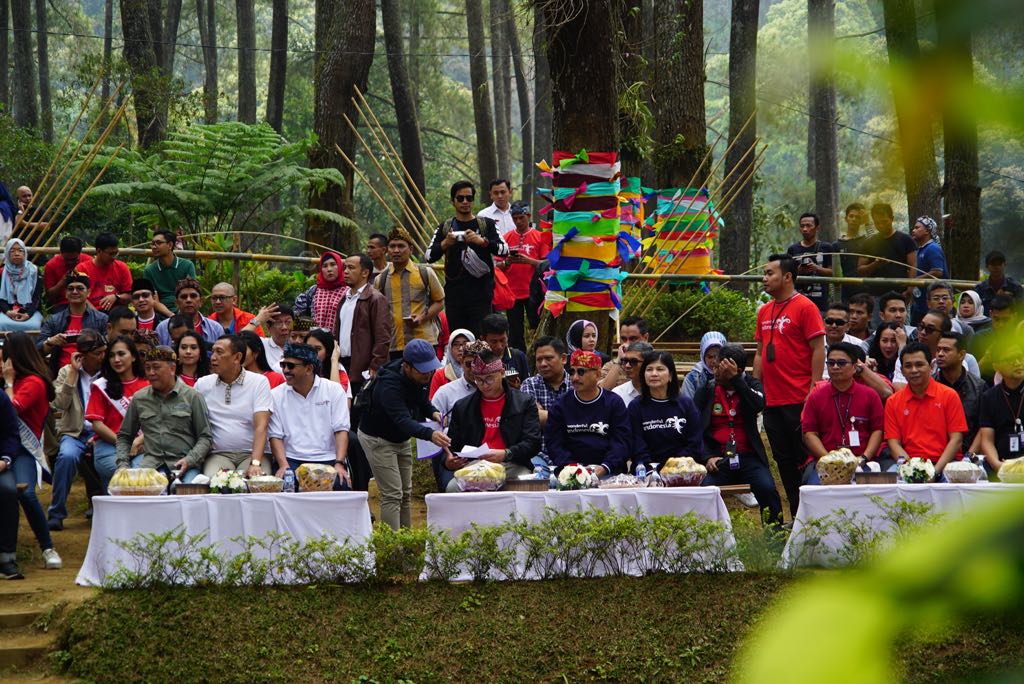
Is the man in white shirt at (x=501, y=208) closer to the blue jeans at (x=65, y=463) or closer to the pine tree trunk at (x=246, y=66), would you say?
the blue jeans at (x=65, y=463)

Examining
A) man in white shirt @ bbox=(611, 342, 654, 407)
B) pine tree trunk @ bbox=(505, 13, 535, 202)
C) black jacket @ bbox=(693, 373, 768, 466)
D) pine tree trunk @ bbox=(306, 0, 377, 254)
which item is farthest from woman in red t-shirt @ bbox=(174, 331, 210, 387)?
pine tree trunk @ bbox=(505, 13, 535, 202)

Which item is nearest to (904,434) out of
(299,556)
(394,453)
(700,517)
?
(700,517)

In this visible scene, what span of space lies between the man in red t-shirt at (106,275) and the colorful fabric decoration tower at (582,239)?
377 centimetres

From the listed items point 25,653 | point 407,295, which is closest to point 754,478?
point 407,295

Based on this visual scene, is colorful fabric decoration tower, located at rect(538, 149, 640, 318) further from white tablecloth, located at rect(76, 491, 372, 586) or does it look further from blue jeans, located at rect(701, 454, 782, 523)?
white tablecloth, located at rect(76, 491, 372, 586)

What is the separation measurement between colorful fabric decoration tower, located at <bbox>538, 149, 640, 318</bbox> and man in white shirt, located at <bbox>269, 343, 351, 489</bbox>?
3.12 meters

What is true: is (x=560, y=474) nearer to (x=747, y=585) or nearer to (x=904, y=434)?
(x=747, y=585)

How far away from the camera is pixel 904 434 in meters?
8.58

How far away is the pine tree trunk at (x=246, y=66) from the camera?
33.5 meters

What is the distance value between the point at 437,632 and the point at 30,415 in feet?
10.9

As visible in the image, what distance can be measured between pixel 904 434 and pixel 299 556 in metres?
3.90

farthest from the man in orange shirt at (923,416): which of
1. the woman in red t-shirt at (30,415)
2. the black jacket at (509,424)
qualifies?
the woman in red t-shirt at (30,415)

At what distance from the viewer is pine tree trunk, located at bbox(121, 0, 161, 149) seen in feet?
74.7

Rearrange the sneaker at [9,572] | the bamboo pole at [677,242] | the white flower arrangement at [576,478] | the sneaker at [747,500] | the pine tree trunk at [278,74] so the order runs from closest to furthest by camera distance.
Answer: the white flower arrangement at [576,478]
the sneaker at [9,572]
the sneaker at [747,500]
the bamboo pole at [677,242]
the pine tree trunk at [278,74]
